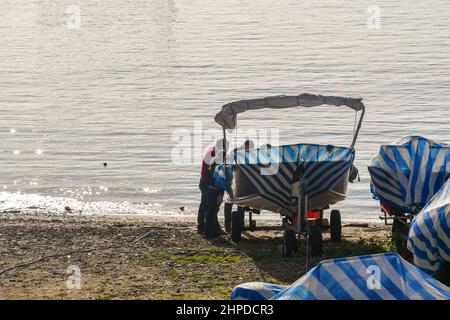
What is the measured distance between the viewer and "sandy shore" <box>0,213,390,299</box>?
608 inches

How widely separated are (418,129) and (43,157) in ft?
37.0

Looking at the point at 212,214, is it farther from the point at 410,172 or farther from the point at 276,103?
the point at 410,172

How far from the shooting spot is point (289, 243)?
17406mm

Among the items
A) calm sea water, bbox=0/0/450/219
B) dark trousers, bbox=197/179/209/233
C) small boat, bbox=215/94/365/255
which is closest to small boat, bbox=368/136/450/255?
small boat, bbox=215/94/365/255

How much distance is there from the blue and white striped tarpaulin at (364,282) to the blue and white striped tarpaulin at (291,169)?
6.79m

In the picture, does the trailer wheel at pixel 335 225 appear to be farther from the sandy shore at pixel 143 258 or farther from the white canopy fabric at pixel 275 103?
the white canopy fabric at pixel 275 103

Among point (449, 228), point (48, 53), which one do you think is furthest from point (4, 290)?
point (48, 53)

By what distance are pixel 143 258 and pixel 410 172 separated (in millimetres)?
4373

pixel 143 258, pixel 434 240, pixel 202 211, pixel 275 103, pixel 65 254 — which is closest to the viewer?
pixel 434 240

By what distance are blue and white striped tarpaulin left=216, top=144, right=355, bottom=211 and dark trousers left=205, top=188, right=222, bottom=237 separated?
1.37 metres

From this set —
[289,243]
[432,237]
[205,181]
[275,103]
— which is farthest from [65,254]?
[432,237]

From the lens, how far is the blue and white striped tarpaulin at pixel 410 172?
1734 centimetres

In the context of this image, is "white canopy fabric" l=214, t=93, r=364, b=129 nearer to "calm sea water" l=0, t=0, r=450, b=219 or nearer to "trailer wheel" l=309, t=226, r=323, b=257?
"trailer wheel" l=309, t=226, r=323, b=257

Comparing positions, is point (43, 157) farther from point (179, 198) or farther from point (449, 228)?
point (449, 228)
